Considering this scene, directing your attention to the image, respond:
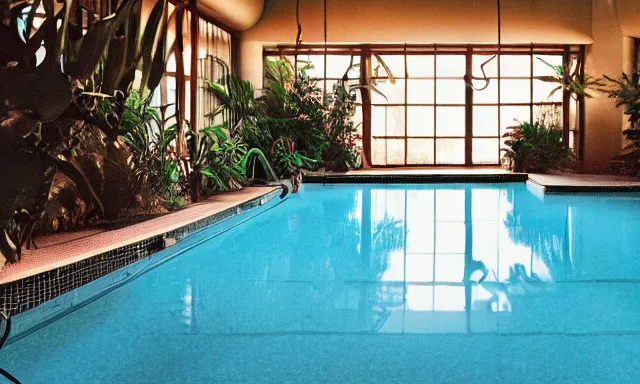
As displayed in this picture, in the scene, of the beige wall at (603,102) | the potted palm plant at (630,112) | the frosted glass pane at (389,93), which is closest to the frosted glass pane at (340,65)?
the frosted glass pane at (389,93)

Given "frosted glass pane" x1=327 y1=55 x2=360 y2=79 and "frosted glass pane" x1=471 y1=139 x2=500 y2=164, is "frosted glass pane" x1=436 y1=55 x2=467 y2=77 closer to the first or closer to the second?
"frosted glass pane" x1=471 y1=139 x2=500 y2=164

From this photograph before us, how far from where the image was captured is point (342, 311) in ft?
11.3

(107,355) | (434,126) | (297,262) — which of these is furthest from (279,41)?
(107,355)

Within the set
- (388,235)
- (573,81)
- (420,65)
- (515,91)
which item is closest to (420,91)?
(420,65)

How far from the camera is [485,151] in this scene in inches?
538

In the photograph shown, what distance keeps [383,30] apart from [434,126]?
203 centimetres

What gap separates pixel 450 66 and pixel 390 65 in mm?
1004

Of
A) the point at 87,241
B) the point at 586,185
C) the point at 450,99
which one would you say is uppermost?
the point at 450,99

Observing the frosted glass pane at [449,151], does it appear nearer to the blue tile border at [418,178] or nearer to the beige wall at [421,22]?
the beige wall at [421,22]

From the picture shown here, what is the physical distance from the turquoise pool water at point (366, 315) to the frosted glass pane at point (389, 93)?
7.05m

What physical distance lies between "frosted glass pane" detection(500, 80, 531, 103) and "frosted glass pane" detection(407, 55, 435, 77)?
118cm

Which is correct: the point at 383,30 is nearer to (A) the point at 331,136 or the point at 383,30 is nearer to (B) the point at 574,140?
(A) the point at 331,136

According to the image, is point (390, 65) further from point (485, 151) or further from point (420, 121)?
point (485, 151)

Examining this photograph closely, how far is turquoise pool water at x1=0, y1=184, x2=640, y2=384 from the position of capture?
252cm
